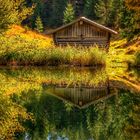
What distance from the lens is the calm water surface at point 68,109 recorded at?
43.1 feet

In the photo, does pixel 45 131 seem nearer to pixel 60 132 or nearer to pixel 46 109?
pixel 60 132

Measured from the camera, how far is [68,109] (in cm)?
1789

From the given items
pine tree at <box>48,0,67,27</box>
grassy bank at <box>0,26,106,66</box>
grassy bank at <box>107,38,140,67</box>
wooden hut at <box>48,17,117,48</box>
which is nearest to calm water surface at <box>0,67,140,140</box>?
grassy bank at <box>0,26,106,66</box>

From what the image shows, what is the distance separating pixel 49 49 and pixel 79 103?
69.4 feet

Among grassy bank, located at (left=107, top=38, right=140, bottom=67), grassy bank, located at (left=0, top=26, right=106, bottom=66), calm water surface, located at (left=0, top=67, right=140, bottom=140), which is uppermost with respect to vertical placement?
calm water surface, located at (left=0, top=67, right=140, bottom=140)

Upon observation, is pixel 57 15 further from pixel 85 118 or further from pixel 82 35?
pixel 85 118

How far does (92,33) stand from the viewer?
5150 centimetres

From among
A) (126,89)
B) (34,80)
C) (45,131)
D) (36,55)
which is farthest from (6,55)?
(45,131)

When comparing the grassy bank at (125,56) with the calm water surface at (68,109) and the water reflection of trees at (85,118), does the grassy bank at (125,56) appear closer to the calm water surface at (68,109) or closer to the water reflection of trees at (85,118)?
the calm water surface at (68,109)

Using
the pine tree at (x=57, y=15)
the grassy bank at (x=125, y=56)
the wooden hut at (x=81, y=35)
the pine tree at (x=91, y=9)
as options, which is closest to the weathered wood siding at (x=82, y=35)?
the wooden hut at (x=81, y=35)

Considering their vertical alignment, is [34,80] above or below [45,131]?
below

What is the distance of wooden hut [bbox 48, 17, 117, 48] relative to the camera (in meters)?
51.4

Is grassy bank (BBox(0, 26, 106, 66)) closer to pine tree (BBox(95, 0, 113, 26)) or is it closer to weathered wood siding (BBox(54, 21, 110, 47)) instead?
weathered wood siding (BBox(54, 21, 110, 47))

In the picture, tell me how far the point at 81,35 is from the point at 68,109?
3419cm
